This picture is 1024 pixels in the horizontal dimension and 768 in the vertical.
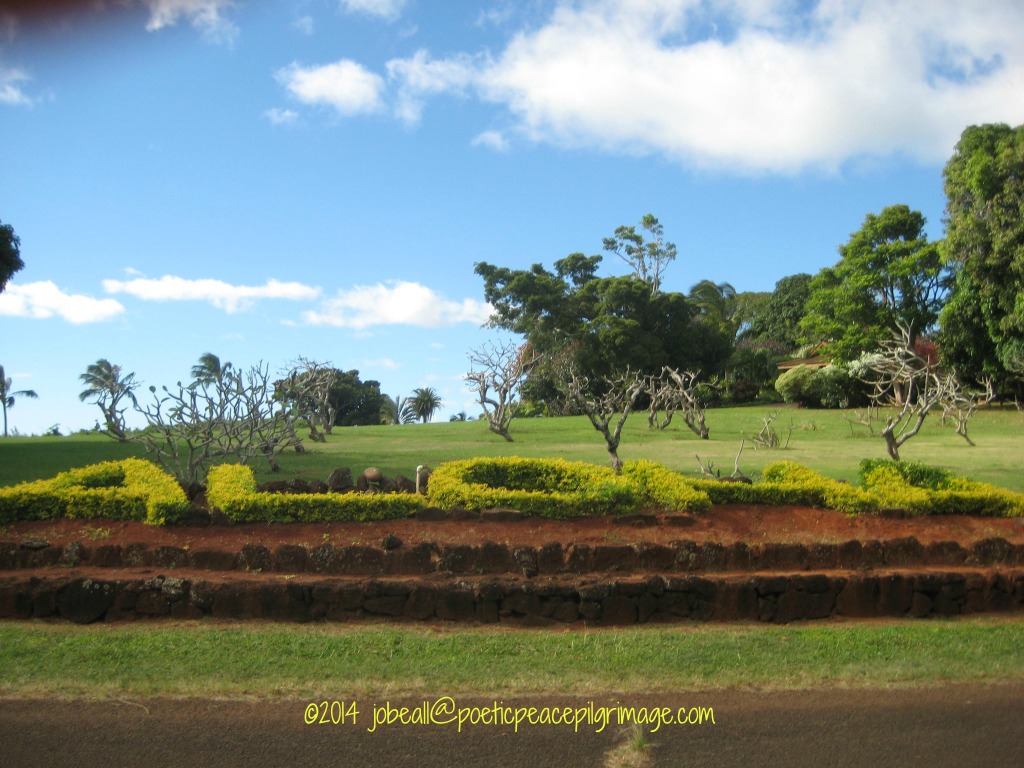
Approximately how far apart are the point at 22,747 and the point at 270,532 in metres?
3.46

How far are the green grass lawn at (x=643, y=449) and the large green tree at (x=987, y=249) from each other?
2504mm

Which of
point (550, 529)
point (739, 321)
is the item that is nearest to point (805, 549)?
point (550, 529)

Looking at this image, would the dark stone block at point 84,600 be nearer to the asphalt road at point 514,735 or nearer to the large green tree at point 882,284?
the asphalt road at point 514,735

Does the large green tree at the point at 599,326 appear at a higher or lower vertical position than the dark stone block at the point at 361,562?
higher

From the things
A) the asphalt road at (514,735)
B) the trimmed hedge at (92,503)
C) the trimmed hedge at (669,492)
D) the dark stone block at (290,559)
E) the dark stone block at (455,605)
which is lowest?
the asphalt road at (514,735)

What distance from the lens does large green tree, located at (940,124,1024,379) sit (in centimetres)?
2591

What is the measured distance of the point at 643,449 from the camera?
67.7ft

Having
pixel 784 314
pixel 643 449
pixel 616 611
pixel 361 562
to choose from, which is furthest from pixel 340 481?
pixel 784 314

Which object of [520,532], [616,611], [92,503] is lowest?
[616,611]

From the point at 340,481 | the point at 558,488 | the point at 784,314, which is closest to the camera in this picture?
the point at 340,481

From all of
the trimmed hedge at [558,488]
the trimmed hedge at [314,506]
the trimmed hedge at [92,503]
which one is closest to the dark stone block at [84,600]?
the trimmed hedge at [92,503]

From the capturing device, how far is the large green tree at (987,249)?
25.9 m

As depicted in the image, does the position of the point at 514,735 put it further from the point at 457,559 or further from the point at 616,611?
the point at 457,559

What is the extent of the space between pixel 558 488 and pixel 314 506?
2.71 metres
